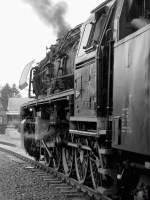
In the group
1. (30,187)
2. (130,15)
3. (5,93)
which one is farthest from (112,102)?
(5,93)

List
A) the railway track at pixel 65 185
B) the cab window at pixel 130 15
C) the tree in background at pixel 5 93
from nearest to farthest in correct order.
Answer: the cab window at pixel 130 15 < the railway track at pixel 65 185 < the tree in background at pixel 5 93

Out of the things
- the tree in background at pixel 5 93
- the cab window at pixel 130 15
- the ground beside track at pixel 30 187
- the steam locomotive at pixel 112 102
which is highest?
the tree in background at pixel 5 93

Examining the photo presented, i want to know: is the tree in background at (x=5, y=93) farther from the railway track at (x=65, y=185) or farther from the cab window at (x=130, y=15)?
the cab window at (x=130, y=15)

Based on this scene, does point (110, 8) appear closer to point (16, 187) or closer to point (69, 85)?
point (69, 85)

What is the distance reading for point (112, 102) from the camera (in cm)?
647

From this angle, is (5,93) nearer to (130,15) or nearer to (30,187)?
(30,187)

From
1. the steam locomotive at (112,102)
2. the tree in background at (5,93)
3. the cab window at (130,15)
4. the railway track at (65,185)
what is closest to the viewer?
the steam locomotive at (112,102)

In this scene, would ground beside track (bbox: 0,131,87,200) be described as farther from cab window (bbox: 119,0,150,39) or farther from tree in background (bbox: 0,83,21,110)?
tree in background (bbox: 0,83,21,110)

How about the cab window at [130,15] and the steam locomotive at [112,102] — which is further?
the cab window at [130,15]

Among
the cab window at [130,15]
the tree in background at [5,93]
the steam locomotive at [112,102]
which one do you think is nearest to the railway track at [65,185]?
the steam locomotive at [112,102]

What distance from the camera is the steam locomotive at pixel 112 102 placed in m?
5.18

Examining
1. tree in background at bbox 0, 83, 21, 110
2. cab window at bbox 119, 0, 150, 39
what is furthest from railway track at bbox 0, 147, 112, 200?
tree in background at bbox 0, 83, 21, 110

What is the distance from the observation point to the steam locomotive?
5184 millimetres

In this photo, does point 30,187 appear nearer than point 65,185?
Yes
